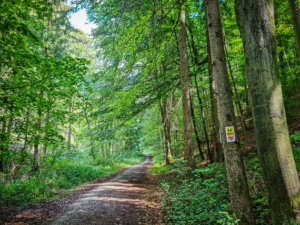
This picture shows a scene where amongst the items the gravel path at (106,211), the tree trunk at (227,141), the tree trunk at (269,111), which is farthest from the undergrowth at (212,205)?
the tree trunk at (269,111)

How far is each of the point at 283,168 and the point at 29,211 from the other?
6.77 meters

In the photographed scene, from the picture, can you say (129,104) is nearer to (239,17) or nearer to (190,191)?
(190,191)

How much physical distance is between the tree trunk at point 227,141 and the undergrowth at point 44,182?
6.69 meters

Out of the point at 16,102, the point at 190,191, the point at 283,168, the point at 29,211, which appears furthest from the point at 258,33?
the point at 29,211

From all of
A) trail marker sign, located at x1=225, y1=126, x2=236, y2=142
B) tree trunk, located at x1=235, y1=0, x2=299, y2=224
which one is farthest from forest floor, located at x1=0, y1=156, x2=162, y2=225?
tree trunk, located at x1=235, y1=0, x2=299, y2=224

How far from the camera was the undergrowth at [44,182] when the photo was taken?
6773mm

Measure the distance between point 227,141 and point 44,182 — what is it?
28.9 ft

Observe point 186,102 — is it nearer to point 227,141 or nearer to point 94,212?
point 227,141

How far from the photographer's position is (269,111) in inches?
103

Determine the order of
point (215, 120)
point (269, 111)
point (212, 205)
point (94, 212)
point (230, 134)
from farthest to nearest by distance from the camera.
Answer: point (215, 120) → point (94, 212) → point (212, 205) → point (230, 134) → point (269, 111)

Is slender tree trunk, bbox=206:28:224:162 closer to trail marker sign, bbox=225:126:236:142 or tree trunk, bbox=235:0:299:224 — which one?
trail marker sign, bbox=225:126:236:142

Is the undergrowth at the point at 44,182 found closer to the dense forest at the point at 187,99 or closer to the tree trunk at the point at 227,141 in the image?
the dense forest at the point at 187,99

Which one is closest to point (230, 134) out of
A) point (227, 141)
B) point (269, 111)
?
point (227, 141)

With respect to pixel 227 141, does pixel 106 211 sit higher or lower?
lower
